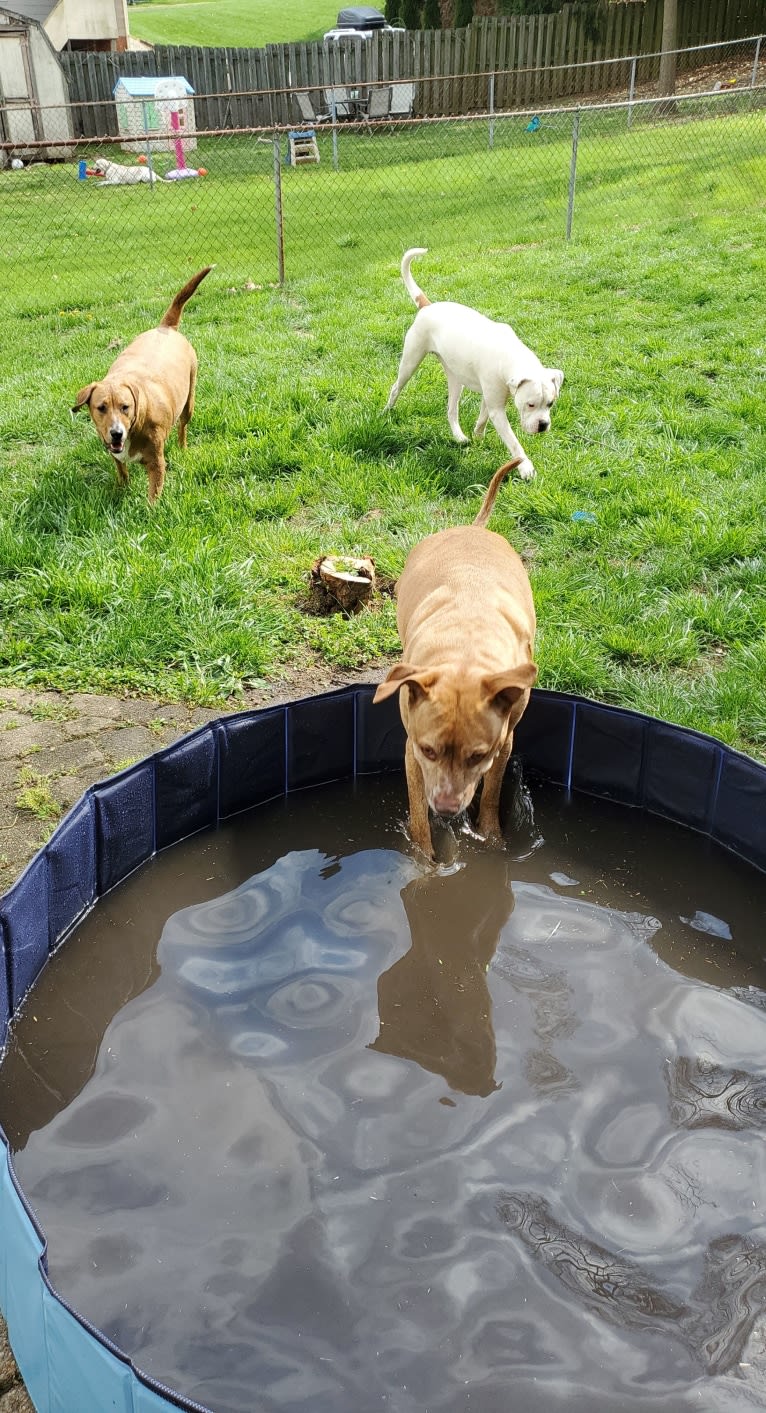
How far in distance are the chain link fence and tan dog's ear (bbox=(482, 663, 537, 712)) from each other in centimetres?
792

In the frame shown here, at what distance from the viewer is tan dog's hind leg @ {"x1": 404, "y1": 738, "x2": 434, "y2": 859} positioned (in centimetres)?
395

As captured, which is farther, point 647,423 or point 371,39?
point 371,39

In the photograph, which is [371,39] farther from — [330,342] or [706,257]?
[330,342]

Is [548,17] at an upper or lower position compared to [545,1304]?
upper

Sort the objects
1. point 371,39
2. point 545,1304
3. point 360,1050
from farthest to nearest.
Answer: point 371,39 → point 360,1050 → point 545,1304

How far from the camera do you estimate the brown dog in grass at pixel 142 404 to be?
20.4 ft

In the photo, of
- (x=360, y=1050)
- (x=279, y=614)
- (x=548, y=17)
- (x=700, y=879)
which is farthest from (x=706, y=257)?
(x=548, y=17)

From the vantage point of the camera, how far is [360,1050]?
3.33 meters

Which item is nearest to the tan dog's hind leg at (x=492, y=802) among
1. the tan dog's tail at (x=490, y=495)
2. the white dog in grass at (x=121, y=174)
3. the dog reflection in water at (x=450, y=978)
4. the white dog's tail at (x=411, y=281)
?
the dog reflection in water at (x=450, y=978)

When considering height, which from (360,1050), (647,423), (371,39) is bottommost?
(360,1050)

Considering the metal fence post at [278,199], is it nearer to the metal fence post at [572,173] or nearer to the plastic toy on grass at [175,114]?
the metal fence post at [572,173]

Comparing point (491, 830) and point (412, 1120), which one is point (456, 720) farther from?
point (412, 1120)

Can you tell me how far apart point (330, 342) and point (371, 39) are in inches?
855

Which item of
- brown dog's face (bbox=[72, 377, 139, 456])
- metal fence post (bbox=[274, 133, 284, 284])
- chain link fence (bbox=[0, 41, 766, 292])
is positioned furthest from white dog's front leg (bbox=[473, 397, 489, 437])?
metal fence post (bbox=[274, 133, 284, 284])
